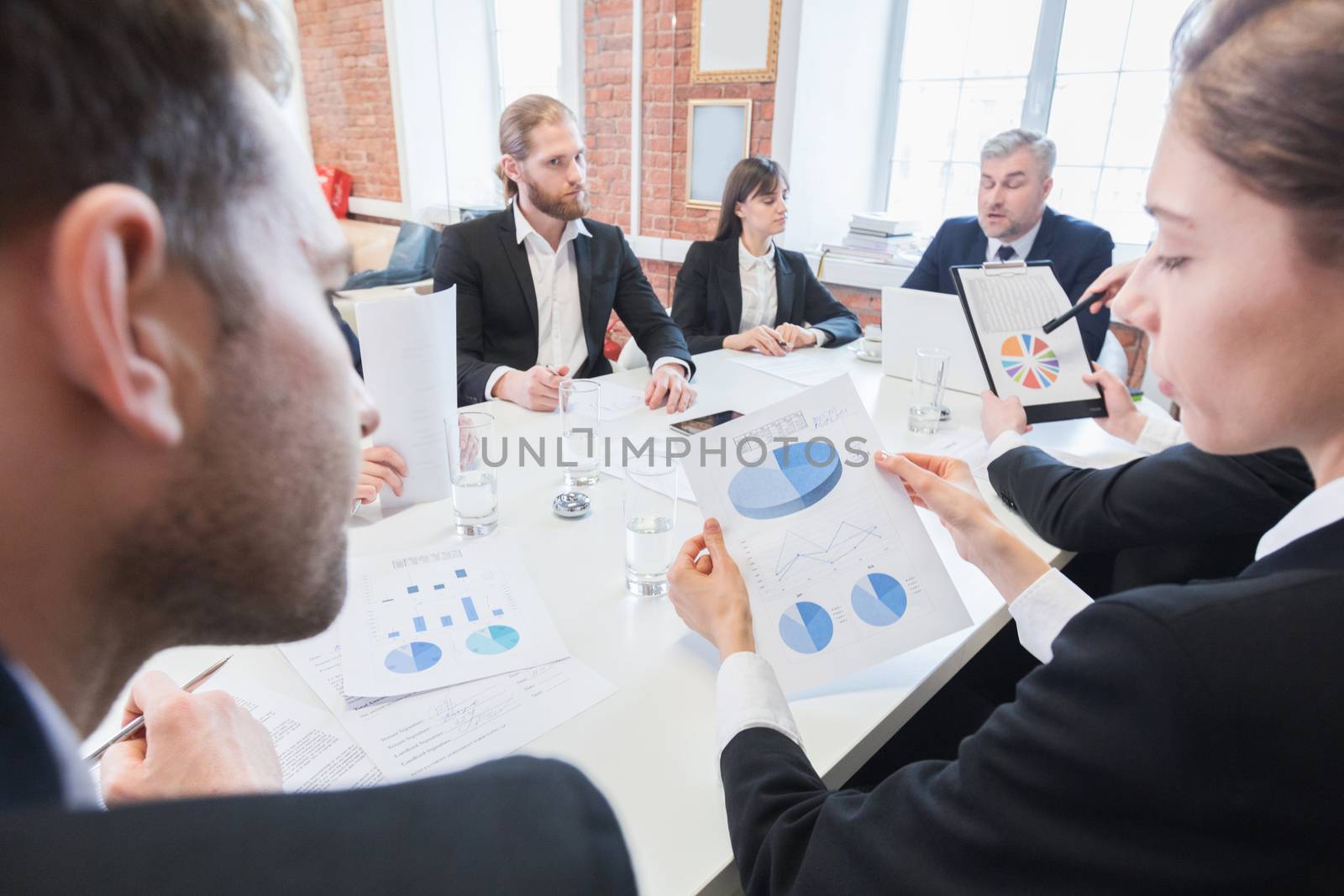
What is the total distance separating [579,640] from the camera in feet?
3.20

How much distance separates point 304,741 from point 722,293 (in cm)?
261

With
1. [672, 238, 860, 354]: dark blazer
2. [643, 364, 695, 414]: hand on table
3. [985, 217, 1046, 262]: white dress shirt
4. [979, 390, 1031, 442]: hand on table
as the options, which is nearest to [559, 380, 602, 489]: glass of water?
Answer: [643, 364, 695, 414]: hand on table

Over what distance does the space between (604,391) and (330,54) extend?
3113 millimetres

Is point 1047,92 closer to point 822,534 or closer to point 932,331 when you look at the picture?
point 932,331

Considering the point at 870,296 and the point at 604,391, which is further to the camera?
the point at 870,296

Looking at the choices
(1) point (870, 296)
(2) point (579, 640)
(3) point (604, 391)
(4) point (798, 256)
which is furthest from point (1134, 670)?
(1) point (870, 296)

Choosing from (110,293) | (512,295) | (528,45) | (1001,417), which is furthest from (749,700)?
(528,45)

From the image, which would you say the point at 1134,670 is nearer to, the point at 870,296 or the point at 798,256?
the point at 798,256

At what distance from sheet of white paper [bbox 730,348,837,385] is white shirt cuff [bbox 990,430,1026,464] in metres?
0.64

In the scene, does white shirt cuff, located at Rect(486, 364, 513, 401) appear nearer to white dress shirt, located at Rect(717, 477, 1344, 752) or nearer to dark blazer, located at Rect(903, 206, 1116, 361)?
white dress shirt, located at Rect(717, 477, 1344, 752)

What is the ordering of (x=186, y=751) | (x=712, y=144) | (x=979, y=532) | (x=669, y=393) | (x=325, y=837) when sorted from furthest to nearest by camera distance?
(x=712, y=144)
(x=669, y=393)
(x=979, y=532)
(x=186, y=751)
(x=325, y=837)

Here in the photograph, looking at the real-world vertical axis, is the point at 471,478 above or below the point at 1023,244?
below

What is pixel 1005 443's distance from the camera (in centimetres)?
155

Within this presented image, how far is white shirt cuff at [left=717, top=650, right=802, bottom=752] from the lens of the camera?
772 mm
